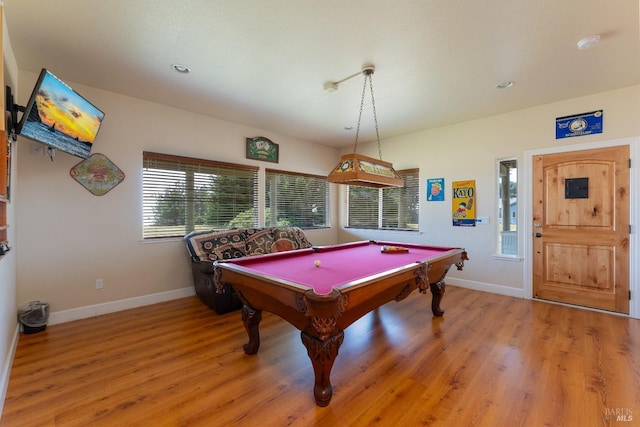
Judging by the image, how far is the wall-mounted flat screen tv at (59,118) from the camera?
7.49ft

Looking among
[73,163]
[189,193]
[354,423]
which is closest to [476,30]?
[354,423]

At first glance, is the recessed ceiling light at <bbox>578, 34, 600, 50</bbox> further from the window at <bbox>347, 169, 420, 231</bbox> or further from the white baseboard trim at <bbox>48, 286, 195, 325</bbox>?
the white baseboard trim at <bbox>48, 286, 195, 325</bbox>

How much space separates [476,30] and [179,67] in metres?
2.75

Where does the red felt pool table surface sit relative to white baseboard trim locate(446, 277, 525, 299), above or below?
above

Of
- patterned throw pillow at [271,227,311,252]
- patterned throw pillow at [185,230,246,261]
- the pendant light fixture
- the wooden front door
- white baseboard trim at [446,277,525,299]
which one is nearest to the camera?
the pendant light fixture

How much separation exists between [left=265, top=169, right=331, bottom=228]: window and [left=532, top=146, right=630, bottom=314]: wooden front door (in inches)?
145

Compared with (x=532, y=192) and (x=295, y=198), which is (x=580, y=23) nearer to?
(x=532, y=192)

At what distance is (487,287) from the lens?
14.4 ft

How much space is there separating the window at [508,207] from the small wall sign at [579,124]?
24.6 inches

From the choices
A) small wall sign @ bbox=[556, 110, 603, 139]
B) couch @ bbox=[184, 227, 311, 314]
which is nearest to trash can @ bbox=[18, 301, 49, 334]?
couch @ bbox=[184, 227, 311, 314]

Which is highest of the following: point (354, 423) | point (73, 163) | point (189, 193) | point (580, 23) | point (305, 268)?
point (580, 23)

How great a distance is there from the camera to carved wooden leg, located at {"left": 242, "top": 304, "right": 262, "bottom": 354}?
244 cm

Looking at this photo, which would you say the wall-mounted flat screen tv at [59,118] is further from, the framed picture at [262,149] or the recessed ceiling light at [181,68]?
the framed picture at [262,149]

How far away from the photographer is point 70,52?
2633 mm
